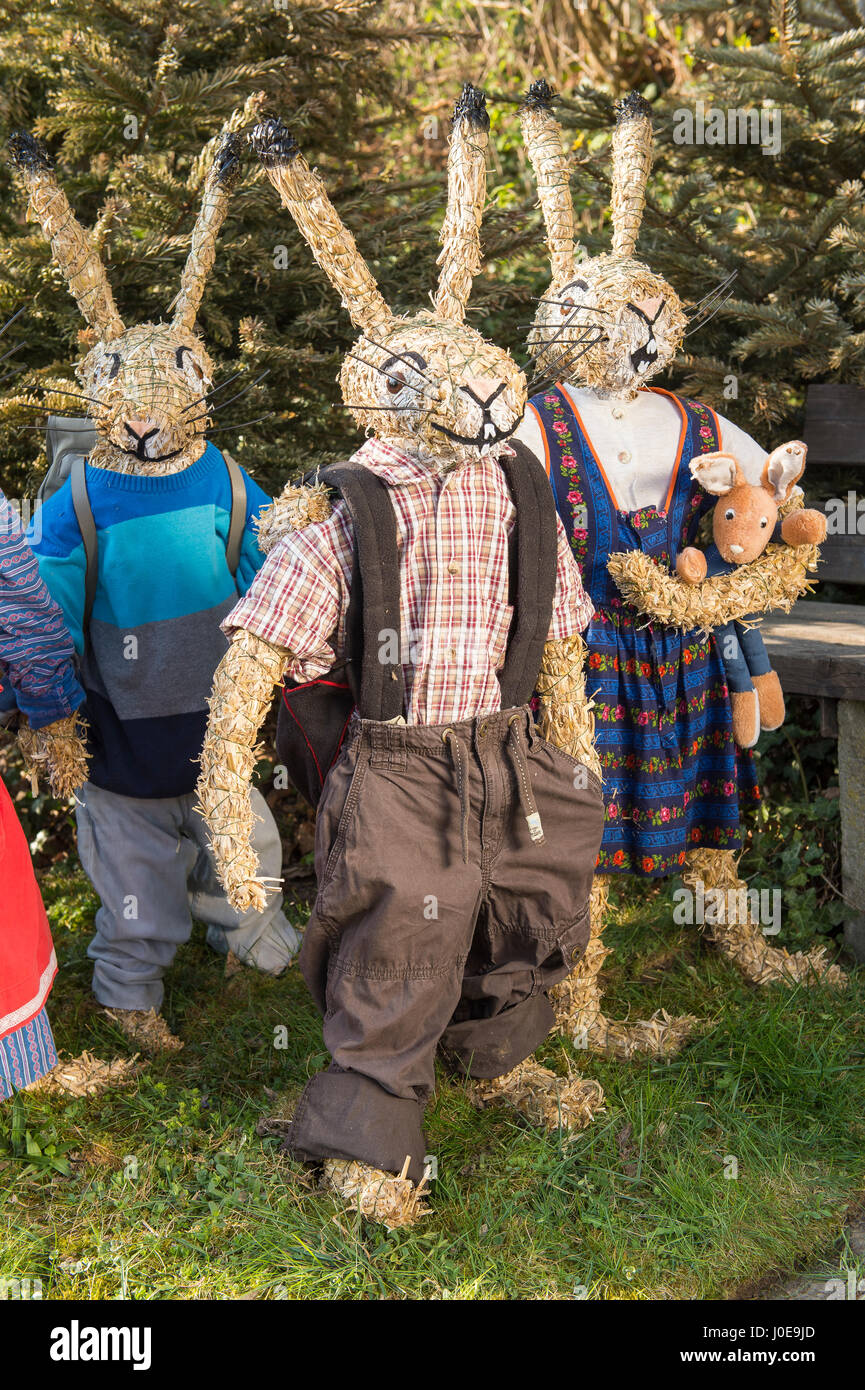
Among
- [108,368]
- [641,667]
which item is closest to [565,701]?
[641,667]

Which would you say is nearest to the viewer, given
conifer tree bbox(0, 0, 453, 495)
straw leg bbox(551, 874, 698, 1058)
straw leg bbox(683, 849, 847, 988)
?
straw leg bbox(551, 874, 698, 1058)

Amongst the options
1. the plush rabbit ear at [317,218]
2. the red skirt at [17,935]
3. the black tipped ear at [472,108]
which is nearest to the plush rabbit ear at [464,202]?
the black tipped ear at [472,108]

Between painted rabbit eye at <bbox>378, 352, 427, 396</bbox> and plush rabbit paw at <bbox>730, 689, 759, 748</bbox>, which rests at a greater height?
painted rabbit eye at <bbox>378, 352, 427, 396</bbox>

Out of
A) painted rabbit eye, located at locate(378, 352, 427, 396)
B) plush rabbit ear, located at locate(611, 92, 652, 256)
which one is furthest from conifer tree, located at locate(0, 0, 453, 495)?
painted rabbit eye, located at locate(378, 352, 427, 396)

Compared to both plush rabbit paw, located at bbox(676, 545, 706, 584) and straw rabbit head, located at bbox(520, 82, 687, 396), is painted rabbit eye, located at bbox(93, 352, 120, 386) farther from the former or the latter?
plush rabbit paw, located at bbox(676, 545, 706, 584)

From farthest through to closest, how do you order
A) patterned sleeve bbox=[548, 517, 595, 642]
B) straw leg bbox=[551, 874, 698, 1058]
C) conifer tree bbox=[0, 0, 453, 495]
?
conifer tree bbox=[0, 0, 453, 495], straw leg bbox=[551, 874, 698, 1058], patterned sleeve bbox=[548, 517, 595, 642]

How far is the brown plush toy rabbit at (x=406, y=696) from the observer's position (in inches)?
91.4

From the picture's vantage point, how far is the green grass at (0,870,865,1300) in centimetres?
238

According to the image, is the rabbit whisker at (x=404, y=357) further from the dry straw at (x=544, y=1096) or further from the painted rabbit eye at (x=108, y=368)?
the dry straw at (x=544, y=1096)

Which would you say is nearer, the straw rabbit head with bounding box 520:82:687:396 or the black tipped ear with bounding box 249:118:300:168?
the black tipped ear with bounding box 249:118:300:168

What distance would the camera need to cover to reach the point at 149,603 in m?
2.94

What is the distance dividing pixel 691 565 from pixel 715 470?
221 millimetres

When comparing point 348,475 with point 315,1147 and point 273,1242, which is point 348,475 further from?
point 273,1242

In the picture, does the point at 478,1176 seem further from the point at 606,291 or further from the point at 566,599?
the point at 606,291
